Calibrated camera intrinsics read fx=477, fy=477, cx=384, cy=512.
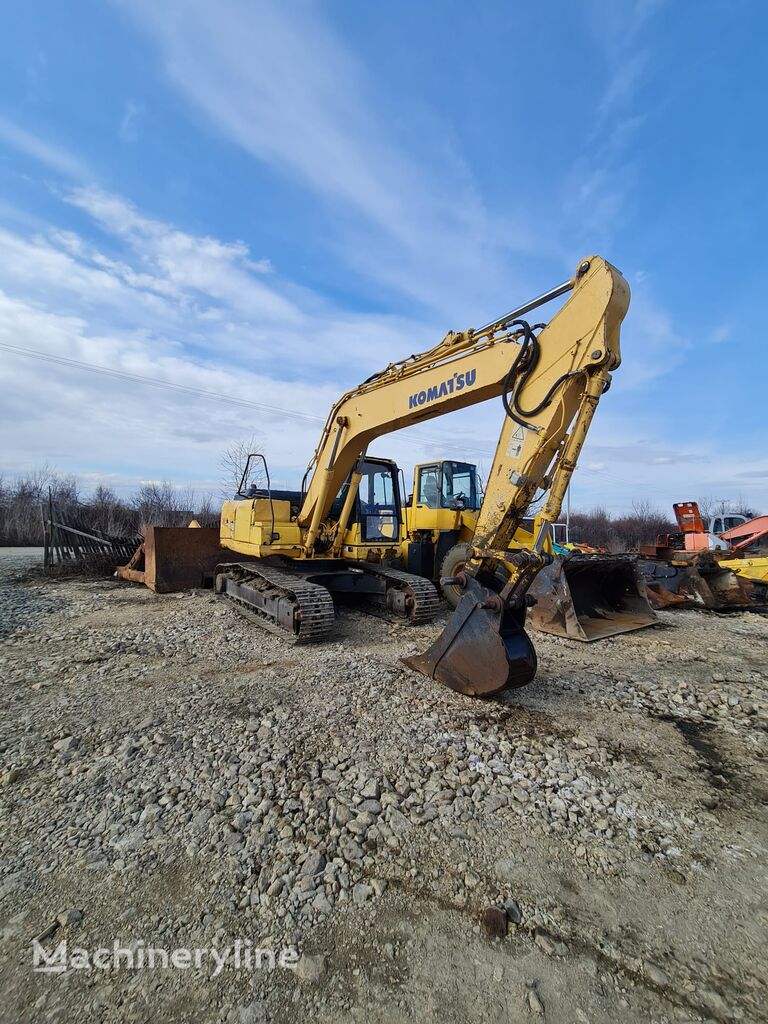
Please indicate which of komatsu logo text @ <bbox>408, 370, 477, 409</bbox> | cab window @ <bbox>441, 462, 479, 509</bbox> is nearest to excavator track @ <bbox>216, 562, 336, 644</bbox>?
komatsu logo text @ <bbox>408, 370, 477, 409</bbox>

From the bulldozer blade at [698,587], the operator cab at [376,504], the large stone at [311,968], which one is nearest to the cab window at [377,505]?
the operator cab at [376,504]

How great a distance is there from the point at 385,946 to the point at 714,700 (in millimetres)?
3995

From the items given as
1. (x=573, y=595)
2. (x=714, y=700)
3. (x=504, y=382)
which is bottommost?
(x=714, y=700)

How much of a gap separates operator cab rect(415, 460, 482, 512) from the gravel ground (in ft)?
16.8

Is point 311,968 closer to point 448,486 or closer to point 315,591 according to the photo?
point 315,591

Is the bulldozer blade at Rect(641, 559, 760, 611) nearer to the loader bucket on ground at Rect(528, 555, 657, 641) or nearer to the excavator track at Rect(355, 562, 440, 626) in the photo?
the loader bucket on ground at Rect(528, 555, 657, 641)

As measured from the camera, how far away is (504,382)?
4527 mm

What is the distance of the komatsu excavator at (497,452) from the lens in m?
3.97

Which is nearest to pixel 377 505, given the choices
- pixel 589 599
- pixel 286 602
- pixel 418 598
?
pixel 418 598

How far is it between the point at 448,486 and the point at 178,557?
5.54m

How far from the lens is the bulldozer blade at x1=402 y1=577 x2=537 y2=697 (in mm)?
3928

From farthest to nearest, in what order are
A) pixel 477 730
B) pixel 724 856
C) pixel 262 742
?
pixel 477 730
pixel 262 742
pixel 724 856

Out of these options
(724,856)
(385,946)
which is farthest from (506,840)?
(724,856)

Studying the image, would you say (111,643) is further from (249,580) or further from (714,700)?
(714,700)
